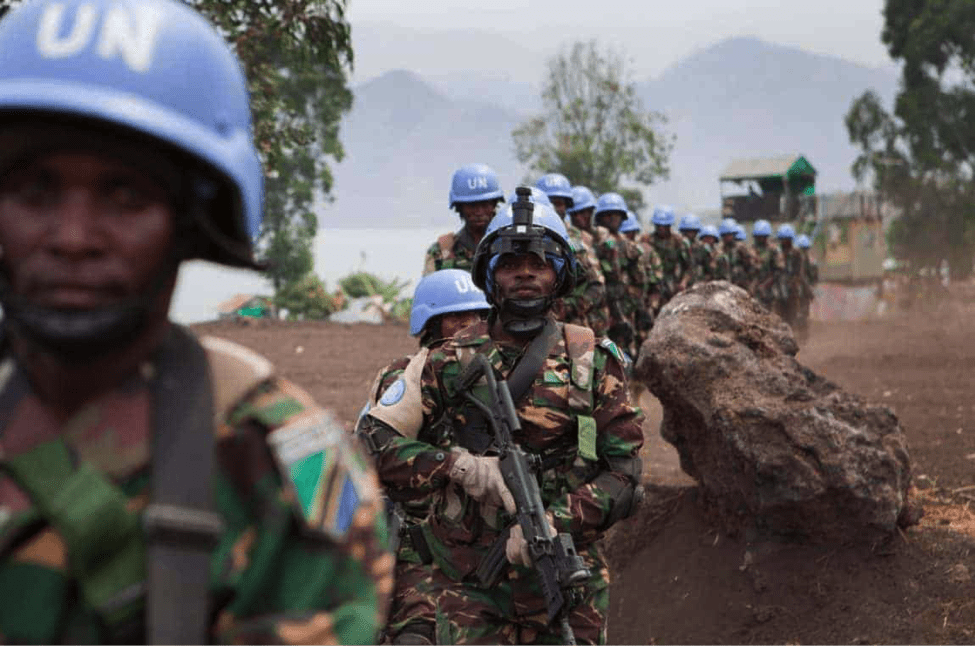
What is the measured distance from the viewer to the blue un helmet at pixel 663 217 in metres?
19.7

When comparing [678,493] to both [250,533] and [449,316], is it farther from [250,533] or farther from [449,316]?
[250,533]

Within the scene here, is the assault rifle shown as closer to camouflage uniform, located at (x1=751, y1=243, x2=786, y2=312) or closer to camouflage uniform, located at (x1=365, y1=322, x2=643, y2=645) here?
camouflage uniform, located at (x1=365, y1=322, x2=643, y2=645)

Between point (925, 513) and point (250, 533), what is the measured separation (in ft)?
24.4

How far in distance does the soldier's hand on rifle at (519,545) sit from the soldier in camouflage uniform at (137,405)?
2.55 m

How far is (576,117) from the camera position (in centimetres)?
5453

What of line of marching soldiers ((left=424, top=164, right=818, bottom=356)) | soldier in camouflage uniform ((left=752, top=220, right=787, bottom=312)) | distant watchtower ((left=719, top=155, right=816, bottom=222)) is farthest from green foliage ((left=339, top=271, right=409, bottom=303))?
distant watchtower ((left=719, top=155, right=816, bottom=222))

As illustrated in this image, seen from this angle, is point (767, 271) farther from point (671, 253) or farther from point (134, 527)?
point (134, 527)

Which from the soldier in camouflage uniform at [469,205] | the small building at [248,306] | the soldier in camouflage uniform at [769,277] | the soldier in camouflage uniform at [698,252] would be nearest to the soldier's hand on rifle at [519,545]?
the soldier in camouflage uniform at [469,205]

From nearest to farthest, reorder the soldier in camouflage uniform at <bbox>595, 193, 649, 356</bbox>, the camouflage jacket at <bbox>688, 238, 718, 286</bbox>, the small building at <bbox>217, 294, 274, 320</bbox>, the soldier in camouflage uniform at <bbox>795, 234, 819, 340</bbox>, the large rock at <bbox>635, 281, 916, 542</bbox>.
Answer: the large rock at <bbox>635, 281, 916, 542</bbox>
the soldier in camouflage uniform at <bbox>595, 193, 649, 356</bbox>
the camouflage jacket at <bbox>688, 238, 718, 286</bbox>
the soldier in camouflage uniform at <bbox>795, 234, 819, 340</bbox>
the small building at <bbox>217, 294, 274, 320</bbox>

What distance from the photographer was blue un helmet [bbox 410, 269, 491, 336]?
5.90 meters

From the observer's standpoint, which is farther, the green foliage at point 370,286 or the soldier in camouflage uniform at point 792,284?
the green foliage at point 370,286

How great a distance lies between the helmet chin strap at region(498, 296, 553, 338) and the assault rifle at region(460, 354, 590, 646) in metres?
0.27

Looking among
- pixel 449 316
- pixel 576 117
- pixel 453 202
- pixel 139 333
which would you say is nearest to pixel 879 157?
pixel 576 117

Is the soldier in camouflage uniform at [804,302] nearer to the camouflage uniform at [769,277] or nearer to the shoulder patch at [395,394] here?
the camouflage uniform at [769,277]
